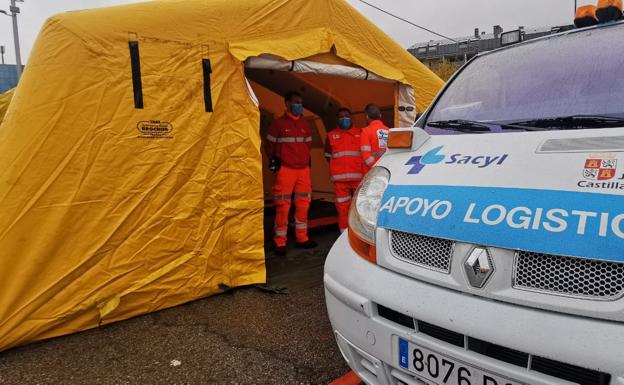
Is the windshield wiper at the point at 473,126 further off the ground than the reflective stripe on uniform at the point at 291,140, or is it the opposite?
the windshield wiper at the point at 473,126

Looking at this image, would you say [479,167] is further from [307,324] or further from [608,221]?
[307,324]

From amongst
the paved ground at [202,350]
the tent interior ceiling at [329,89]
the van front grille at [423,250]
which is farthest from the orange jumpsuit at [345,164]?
the van front grille at [423,250]

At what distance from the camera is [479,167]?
1.67 meters

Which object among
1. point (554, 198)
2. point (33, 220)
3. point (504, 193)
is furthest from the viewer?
point (33, 220)

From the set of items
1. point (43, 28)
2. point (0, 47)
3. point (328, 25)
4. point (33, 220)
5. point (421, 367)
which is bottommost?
point (421, 367)

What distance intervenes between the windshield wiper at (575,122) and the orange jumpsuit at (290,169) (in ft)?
12.1

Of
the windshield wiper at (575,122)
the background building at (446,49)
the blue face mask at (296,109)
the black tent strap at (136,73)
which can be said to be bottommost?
the windshield wiper at (575,122)

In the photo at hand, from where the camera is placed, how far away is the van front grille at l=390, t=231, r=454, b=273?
1.51 m

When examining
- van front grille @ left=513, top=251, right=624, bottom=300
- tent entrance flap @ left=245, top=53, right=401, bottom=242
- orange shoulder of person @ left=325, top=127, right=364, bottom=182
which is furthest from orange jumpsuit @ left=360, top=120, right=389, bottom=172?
van front grille @ left=513, top=251, right=624, bottom=300

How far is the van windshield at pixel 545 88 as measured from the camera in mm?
1806

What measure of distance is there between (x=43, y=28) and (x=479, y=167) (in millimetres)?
3217

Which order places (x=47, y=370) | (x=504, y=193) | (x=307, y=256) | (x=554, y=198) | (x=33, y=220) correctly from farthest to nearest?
(x=307, y=256)
(x=33, y=220)
(x=47, y=370)
(x=504, y=193)
(x=554, y=198)

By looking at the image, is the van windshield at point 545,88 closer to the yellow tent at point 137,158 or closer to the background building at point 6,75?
the yellow tent at point 137,158

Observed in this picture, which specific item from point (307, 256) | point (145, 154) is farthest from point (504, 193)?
point (307, 256)
